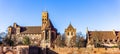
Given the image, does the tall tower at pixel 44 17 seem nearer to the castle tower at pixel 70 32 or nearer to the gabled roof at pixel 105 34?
the castle tower at pixel 70 32

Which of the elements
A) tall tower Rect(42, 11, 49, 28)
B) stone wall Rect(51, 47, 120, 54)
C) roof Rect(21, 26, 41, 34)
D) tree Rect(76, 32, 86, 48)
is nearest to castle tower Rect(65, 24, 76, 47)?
tree Rect(76, 32, 86, 48)

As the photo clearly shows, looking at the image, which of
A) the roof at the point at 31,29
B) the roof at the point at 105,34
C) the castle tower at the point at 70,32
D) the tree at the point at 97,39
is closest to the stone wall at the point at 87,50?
the tree at the point at 97,39

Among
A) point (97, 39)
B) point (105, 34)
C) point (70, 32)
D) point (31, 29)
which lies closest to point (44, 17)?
point (31, 29)

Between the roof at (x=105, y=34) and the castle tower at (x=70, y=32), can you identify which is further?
the castle tower at (x=70, y=32)

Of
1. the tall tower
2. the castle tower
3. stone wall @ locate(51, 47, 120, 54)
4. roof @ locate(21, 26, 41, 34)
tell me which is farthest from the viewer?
the tall tower

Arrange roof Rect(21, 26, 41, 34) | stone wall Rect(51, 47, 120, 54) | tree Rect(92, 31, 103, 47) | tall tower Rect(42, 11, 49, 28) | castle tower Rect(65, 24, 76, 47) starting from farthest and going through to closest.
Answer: tall tower Rect(42, 11, 49, 28)
roof Rect(21, 26, 41, 34)
castle tower Rect(65, 24, 76, 47)
tree Rect(92, 31, 103, 47)
stone wall Rect(51, 47, 120, 54)

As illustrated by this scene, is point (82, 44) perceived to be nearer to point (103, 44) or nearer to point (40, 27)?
point (103, 44)

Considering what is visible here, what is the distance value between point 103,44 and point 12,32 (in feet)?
106

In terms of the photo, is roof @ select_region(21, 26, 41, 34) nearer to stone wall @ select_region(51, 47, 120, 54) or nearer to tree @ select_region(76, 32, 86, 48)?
tree @ select_region(76, 32, 86, 48)

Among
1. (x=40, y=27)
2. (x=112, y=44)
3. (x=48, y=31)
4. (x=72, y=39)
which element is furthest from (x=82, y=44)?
(x=40, y=27)

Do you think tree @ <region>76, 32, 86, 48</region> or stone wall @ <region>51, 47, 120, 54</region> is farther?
tree @ <region>76, 32, 86, 48</region>

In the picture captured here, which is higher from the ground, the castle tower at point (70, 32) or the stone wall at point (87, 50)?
the castle tower at point (70, 32)

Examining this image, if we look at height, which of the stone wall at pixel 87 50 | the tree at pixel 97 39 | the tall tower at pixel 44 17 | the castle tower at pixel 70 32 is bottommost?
the stone wall at pixel 87 50

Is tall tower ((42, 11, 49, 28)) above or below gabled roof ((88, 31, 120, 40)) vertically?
above
